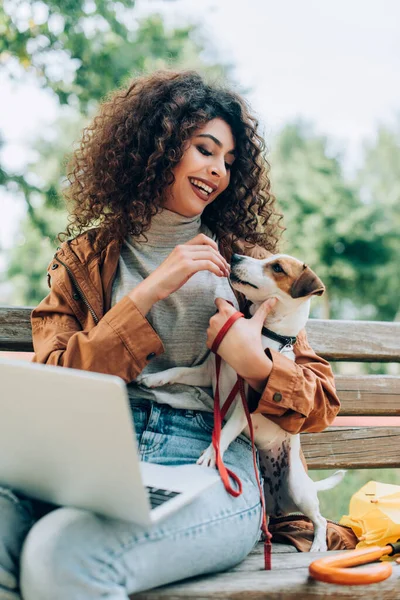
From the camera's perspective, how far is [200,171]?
1.96 m

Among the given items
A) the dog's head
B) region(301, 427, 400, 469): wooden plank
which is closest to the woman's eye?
the dog's head

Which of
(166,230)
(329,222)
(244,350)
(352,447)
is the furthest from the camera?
(329,222)

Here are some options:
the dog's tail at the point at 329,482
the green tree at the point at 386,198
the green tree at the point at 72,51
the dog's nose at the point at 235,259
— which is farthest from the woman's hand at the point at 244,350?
the green tree at the point at 386,198

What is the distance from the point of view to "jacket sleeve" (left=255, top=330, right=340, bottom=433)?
1.69m

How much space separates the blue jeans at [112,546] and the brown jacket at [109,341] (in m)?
0.26

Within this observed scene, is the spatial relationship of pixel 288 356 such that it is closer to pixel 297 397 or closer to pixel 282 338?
pixel 282 338

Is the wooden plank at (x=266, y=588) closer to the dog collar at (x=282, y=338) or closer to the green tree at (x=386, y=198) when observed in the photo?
the dog collar at (x=282, y=338)

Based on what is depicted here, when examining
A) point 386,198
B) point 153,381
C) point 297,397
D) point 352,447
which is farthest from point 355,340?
point 386,198

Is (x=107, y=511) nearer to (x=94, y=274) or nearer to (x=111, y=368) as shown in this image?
(x=111, y=368)

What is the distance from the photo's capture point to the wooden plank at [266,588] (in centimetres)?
137

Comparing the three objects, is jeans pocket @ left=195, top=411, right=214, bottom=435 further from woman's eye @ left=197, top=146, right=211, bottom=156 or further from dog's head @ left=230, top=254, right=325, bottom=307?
woman's eye @ left=197, top=146, right=211, bottom=156

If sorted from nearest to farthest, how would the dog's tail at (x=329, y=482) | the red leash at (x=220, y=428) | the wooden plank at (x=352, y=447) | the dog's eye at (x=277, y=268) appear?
1. the red leash at (x=220, y=428)
2. the dog's eye at (x=277, y=268)
3. the dog's tail at (x=329, y=482)
4. the wooden plank at (x=352, y=447)

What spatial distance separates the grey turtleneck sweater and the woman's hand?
173 millimetres

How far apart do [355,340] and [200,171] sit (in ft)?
3.27
